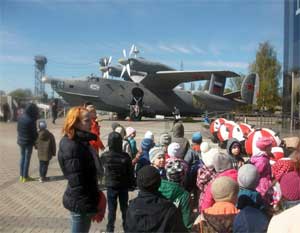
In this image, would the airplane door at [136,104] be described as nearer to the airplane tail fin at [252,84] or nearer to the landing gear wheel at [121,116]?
the landing gear wheel at [121,116]

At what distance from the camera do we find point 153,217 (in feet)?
9.04

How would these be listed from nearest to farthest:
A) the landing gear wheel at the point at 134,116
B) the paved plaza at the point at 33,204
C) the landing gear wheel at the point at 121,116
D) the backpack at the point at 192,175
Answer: the backpack at the point at 192,175
the paved plaza at the point at 33,204
the landing gear wheel at the point at 134,116
the landing gear wheel at the point at 121,116

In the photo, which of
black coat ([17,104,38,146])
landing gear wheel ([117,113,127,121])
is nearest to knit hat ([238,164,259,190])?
black coat ([17,104,38,146])

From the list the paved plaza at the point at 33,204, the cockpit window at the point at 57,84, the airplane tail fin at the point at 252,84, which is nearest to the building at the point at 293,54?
the paved plaza at the point at 33,204

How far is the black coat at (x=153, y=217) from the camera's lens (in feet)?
8.97

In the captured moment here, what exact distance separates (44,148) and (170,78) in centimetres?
2230

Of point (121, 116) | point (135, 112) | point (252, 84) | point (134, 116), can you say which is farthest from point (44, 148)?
point (121, 116)

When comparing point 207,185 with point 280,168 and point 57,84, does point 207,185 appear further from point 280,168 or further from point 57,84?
point 57,84

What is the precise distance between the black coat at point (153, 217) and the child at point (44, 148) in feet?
17.0

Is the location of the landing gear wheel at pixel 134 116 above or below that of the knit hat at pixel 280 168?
above

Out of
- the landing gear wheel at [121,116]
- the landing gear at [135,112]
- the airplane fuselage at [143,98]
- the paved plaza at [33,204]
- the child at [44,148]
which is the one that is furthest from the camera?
the landing gear wheel at [121,116]

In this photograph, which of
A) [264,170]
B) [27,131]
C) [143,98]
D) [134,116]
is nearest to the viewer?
[264,170]

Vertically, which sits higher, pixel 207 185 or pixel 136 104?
pixel 136 104

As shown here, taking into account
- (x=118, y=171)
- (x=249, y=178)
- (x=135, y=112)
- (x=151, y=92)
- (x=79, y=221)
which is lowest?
(x=79, y=221)
